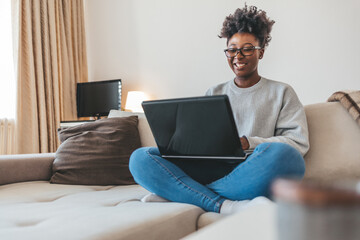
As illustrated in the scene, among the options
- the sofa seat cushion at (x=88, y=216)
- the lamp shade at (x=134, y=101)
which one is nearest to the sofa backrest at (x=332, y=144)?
the sofa seat cushion at (x=88, y=216)

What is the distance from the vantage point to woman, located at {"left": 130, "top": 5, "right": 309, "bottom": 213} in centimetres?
117

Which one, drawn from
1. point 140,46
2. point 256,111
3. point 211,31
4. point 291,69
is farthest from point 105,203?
point 140,46

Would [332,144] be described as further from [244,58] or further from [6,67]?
[6,67]

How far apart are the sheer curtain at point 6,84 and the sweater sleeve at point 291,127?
2.41m

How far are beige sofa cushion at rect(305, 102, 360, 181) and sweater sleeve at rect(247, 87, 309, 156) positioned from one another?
3.5 inches

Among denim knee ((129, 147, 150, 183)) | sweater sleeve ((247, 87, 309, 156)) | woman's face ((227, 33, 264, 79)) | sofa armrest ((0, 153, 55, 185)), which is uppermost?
woman's face ((227, 33, 264, 79))

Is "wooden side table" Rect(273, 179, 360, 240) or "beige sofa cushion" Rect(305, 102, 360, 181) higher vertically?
"wooden side table" Rect(273, 179, 360, 240)

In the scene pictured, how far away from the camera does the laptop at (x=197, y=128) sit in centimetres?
107

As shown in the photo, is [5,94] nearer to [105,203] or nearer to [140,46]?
[140,46]

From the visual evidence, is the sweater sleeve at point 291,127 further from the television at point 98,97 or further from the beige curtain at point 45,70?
the beige curtain at point 45,70

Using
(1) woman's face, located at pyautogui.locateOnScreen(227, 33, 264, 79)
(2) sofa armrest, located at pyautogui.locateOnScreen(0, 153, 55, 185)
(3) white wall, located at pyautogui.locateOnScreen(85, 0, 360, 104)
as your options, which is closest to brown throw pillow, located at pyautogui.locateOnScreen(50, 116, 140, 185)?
(2) sofa armrest, located at pyautogui.locateOnScreen(0, 153, 55, 185)

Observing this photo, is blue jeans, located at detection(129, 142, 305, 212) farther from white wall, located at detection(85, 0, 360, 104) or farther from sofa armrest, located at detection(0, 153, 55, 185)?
white wall, located at detection(85, 0, 360, 104)

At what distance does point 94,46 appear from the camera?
383cm

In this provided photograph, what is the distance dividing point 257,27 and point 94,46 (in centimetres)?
257
